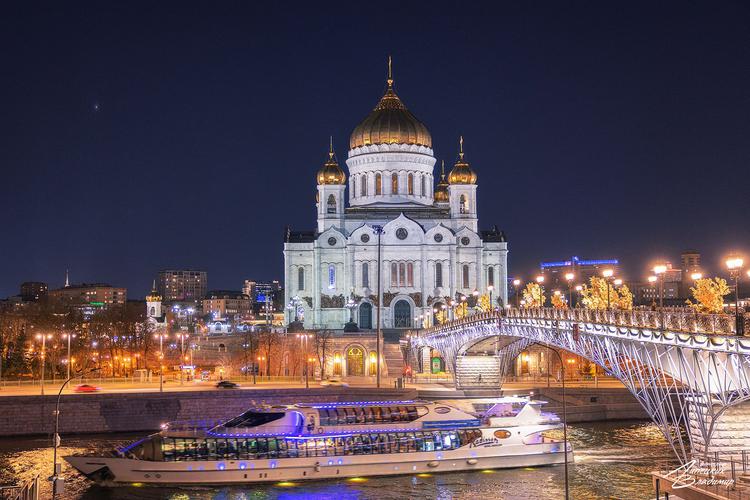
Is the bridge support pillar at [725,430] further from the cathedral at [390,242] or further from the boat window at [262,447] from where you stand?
the cathedral at [390,242]

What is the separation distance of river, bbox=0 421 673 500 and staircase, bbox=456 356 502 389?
2386 cm

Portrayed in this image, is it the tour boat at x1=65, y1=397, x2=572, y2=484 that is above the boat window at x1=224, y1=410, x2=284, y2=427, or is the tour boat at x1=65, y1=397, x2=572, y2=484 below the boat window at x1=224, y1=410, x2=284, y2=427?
below

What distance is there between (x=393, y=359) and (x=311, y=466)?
54.3 meters

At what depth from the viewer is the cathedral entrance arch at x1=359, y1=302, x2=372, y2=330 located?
123 metres

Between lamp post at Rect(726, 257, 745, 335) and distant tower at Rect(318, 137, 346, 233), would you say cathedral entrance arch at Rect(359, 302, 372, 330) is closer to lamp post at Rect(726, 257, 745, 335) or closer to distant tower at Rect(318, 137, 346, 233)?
distant tower at Rect(318, 137, 346, 233)

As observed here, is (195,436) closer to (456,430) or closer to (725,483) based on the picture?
(456,430)

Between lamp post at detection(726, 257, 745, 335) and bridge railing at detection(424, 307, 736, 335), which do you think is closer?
lamp post at detection(726, 257, 745, 335)

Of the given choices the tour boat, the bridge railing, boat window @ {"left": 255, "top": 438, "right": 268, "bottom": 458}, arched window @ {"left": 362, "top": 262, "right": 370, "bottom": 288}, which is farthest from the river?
arched window @ {"left": 362, "top": 262, "right": 370, "bottom": 288}

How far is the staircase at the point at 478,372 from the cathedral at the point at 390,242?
31.5m

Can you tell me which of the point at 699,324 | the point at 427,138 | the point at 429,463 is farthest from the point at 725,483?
the point at 427,138

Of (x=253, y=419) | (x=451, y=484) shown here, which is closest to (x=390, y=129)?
(x=253, y=419)

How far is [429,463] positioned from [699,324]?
21803 millimetres

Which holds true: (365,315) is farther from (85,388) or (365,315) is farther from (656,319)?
(656,319)

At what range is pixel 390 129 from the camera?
131 m
